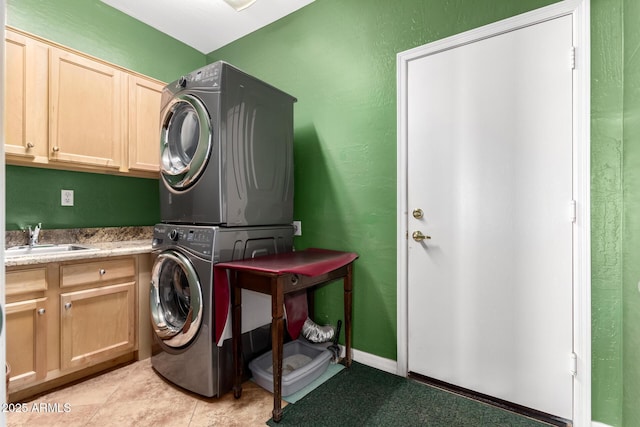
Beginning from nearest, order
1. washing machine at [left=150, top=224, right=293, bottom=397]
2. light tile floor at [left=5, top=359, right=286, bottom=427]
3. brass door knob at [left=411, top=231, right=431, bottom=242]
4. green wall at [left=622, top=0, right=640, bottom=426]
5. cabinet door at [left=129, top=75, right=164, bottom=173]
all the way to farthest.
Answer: green wall at [left=622, top=0, right=640, bottom=426], light tile floor at [left=5, top=359, right=286, bottom=427], washing machine at [left=150, top=224, right=293, bottom=397], brass door knob at [left=411, top=231, right=431, bottom=242], cabinet door at [left=129, top=75, right=164, bottom=173]

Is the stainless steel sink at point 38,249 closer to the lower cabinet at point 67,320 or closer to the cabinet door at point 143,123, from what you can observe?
the lower cabinet at point 67,320

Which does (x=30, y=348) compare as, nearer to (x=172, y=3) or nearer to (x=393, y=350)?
(x=393, y=350)

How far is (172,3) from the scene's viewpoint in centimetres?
242

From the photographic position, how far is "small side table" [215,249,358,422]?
58.9 inches

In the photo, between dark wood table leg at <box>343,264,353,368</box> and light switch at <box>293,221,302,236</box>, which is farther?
light switch at <box>293,221,302,236</box>

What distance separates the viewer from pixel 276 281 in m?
1.49

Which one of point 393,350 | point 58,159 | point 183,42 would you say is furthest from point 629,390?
point 183,42

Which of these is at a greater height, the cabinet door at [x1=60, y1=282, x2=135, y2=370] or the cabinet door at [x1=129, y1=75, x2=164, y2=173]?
the cabinet door at [x1=129, y1=75, x2=164, y2=173]

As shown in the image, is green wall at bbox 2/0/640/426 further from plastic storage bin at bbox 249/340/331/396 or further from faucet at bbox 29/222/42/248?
plastic storage bin at bbox 249/340/331/396

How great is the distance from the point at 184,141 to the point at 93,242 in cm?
120

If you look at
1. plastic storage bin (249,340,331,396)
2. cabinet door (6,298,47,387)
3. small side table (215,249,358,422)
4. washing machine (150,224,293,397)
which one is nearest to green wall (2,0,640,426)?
plastic storage bin (249,340,331,396)

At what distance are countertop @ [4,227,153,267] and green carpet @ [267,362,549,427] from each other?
1444 millimetres

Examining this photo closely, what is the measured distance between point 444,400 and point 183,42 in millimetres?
3648

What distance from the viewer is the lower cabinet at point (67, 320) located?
5.40 feet
